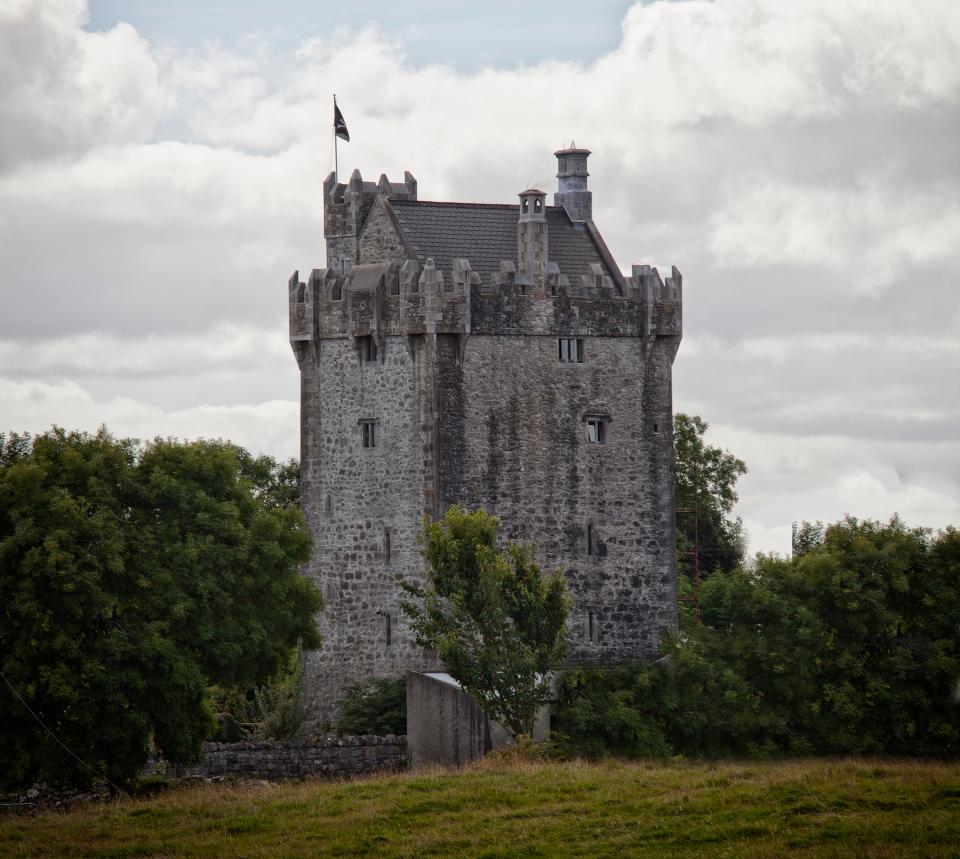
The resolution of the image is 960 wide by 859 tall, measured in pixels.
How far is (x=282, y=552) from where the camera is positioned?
5925cm

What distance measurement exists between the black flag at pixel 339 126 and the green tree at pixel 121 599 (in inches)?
636

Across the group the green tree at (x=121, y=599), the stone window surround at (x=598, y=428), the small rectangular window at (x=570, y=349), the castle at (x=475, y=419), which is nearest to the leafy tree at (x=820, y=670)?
the castle at (x=475, y=419)

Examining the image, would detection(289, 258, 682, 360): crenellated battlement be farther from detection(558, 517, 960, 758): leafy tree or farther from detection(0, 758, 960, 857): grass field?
detection(0, 758, 960, 857): grass field

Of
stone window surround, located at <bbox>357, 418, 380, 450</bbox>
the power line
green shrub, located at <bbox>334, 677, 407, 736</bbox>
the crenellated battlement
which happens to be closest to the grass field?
the power line

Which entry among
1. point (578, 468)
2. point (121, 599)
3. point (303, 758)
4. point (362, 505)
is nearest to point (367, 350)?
point (362, 505)

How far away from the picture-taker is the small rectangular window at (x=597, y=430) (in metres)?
69.0

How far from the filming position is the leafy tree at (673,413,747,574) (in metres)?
94.7

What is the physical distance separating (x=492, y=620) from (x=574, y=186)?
762 inches

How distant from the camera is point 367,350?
68.9 metres

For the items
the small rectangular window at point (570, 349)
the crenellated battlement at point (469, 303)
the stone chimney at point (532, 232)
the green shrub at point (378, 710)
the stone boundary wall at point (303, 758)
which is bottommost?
the stone boundary wall at point (303, 758)

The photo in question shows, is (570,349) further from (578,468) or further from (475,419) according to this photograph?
(475,419)

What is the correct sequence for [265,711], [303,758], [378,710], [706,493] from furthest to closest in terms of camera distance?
1. [706,493]
2. [265,711]
3. [378,710]
4. [303,758]

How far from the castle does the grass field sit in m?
16.1

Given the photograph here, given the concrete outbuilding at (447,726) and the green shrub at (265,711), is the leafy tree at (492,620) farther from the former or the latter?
the green shrub at (265,711)
